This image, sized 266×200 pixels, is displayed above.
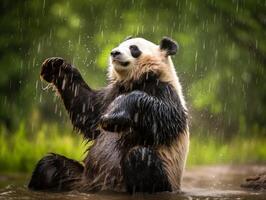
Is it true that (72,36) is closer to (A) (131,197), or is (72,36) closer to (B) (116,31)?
(B) (116,31)

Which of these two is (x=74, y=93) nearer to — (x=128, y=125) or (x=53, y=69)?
(x=53, y=69)

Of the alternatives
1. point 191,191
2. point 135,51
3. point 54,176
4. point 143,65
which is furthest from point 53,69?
point 191,191

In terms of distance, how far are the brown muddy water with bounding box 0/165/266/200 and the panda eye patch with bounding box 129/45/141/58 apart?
1470mm

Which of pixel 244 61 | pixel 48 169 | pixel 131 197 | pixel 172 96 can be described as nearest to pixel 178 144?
pixel 172 96

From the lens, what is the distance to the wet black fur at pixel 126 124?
6602mm

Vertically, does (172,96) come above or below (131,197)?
above

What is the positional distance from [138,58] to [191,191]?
57.2 inches

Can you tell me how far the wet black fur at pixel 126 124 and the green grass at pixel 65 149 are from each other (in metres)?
3.37

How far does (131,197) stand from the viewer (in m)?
6.32

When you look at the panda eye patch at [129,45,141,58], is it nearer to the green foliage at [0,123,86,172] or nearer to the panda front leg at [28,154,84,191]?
the panda front leg at [28,154,84,191]

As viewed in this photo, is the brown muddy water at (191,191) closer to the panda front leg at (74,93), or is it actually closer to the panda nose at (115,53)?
the panda front leg at (74,93)

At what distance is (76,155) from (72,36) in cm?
244

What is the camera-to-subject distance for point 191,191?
712cm

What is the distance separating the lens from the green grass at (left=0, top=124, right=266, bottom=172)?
1113 cm
